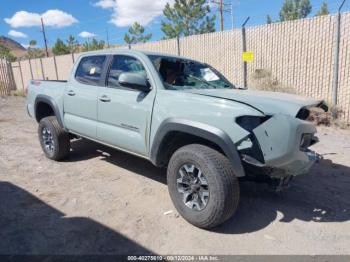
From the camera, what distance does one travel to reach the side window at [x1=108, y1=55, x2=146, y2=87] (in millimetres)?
4082

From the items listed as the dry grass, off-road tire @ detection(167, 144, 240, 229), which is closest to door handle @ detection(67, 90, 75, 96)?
off-road tire @ detection(167, 144, 240, 229)

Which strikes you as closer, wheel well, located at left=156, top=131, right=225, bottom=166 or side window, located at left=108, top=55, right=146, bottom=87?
wheel well, located at left=156, top=131, right=225, bottom=166

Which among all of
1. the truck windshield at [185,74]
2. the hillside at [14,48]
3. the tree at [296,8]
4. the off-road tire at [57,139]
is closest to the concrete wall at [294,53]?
the truck windshield at [185,74]

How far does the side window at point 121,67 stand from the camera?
13.4 feet

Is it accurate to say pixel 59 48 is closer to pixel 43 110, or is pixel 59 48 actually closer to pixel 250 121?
pixel 43 110

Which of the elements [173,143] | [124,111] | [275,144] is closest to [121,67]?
[124,111]

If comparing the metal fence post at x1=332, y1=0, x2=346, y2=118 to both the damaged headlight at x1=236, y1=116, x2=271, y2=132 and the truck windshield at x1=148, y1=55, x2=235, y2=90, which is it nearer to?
the truck windshield at x1=148, y1=55, x2=235, y2=90

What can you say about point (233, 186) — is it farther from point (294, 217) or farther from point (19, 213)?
point (19, 213)

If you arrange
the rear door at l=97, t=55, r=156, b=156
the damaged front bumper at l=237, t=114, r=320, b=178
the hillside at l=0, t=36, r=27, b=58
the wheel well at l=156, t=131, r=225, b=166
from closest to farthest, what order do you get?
the damaged front bumper at l=237, t=114, r=320, b=178 < the wheel well at l=156, t=131, r=225, b=166 < the rear door at l=97, t=55, r=156, b=156 < the hillside at l=0, t=36, r=27, b=58

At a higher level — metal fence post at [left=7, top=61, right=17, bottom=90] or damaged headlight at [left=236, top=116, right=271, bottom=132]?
A: metal fence post at [left=7, top=61, right=17, bottom=90]

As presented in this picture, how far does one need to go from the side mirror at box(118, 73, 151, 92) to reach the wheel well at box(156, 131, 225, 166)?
668 millimetres

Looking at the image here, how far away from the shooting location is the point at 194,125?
3111 mm

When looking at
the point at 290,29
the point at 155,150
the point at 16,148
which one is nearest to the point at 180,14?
the point at 290,29

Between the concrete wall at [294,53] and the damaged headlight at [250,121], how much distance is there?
608cm
